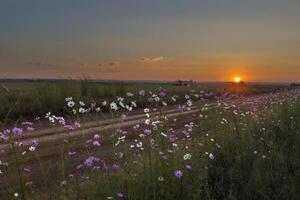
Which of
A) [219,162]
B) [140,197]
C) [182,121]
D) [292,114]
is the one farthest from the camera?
[182,121]

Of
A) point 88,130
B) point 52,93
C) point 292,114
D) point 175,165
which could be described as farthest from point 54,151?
point 52,93

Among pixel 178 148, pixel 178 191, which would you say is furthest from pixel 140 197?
pixel 178 148

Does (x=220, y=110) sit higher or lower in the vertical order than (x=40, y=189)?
higher

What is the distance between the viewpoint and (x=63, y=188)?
614 cm

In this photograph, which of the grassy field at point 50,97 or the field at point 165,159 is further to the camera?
the grassy field at point 50,97

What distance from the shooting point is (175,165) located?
6.34 m

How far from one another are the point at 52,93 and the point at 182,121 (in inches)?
253

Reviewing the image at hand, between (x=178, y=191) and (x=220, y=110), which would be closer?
(x=178, y=191)

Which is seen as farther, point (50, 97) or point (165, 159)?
point (50, 97)

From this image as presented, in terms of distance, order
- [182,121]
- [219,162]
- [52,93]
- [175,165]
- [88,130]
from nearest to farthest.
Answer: [175,165] < [219,162] < [88,130] < [182,121] < [52,93]

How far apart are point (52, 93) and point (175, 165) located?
14825mm

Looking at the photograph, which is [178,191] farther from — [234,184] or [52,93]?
[52,93]

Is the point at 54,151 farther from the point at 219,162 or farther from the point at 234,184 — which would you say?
the point at 234,184

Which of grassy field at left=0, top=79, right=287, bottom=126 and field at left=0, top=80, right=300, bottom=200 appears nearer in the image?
field at left=0, top=80, right=300, bottom=200
